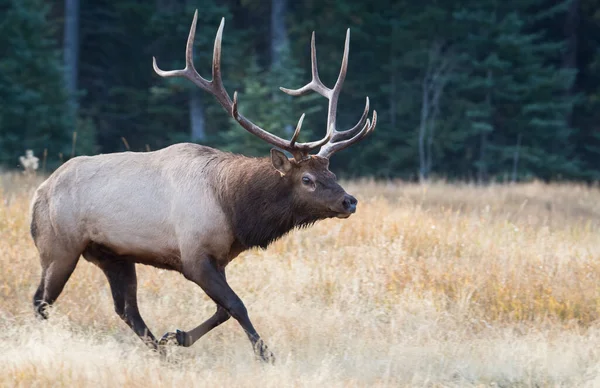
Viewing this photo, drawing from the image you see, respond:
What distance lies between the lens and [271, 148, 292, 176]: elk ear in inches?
263

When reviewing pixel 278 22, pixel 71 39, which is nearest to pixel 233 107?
pixel 278 22

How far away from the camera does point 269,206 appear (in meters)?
6.77

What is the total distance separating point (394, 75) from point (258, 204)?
907 inches

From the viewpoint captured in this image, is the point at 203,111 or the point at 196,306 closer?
the point at 196,306

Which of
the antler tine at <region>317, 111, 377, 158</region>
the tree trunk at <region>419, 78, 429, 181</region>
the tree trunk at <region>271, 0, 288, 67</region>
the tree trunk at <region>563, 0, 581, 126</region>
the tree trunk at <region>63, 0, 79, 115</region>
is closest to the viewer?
the antler tine at <region>317, 111, 377, 158</region>

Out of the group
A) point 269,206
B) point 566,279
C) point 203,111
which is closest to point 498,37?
point 203,111

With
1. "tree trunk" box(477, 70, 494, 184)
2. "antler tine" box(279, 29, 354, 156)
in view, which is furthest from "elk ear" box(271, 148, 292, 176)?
"tree trunk" box(477, 70, 494, 184)

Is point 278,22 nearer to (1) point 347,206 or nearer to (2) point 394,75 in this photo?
(2) point 394,75

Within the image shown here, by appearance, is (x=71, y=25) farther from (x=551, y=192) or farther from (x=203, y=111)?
(x=551, y=192)

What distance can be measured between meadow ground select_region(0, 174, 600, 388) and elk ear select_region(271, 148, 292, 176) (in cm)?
129

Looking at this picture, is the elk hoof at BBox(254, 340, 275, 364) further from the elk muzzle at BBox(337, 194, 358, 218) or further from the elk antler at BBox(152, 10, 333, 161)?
the elk antler at BBox(152, 10, 333, 161)

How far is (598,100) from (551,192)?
13851mm

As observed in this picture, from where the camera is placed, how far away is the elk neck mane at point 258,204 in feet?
22.0

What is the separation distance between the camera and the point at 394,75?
29.2 metres
